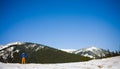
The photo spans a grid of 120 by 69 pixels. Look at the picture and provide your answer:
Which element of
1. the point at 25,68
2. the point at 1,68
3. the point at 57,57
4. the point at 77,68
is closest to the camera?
the point at 1,68

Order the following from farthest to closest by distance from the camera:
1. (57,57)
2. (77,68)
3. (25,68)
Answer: (57,57)
(77,68)
(25,68)

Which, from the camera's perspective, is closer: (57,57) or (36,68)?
(36,68)

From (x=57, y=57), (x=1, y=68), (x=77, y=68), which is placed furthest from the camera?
(x=57, y=57)

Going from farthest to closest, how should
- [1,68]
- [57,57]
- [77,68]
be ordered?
[57,57]
[77,68]
[1,68]

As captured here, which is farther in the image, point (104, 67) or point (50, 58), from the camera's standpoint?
point (50, 58)

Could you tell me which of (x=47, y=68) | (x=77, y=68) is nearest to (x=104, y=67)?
(x=77, y=68)

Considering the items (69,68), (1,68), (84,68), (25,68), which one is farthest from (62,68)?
(1,68)

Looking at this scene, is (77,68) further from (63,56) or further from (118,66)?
(63,56)

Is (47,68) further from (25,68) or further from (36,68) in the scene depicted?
(25,68)

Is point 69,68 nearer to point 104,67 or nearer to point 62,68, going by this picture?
point 62,68

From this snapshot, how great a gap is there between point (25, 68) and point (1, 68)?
181cm

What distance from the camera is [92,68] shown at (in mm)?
13273

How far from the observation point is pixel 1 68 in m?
11.3

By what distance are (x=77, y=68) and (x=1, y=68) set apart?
608cm
